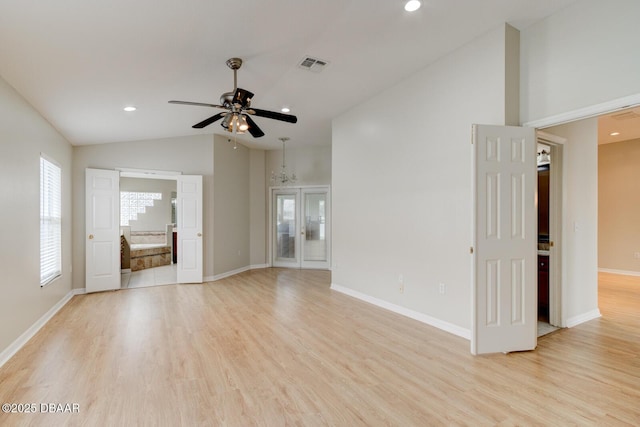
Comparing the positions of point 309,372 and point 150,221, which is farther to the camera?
point 150,221

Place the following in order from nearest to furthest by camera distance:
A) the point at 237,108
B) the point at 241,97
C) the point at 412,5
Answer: the point at 412,5, the point at 241,97, the point at 237,108

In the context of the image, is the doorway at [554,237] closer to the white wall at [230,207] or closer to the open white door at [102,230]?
the white wall at [230,207]

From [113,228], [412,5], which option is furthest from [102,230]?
[412,5]

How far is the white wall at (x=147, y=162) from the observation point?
18.0ft

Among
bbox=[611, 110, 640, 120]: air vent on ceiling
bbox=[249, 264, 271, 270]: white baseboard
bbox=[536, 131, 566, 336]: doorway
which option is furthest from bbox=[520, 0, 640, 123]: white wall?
bbox=[249, 264, 271, 270]: white baseboard

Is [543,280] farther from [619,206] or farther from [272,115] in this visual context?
[619,206]

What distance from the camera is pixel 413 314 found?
4.01 meters

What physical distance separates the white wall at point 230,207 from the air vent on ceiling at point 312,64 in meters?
3.42

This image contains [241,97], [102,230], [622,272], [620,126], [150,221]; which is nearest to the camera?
[241,97]

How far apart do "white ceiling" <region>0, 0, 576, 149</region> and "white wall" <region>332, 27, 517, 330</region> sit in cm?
30

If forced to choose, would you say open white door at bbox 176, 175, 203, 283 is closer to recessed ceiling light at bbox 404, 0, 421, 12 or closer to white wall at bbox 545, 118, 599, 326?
recessed ceiling light at bbox 404, 0, 421, 12

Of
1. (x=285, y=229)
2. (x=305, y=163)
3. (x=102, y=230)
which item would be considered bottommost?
(x=285, y=229)

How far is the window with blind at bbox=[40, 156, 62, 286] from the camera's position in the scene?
4.12 m

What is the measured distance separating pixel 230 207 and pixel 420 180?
14.8 ft
